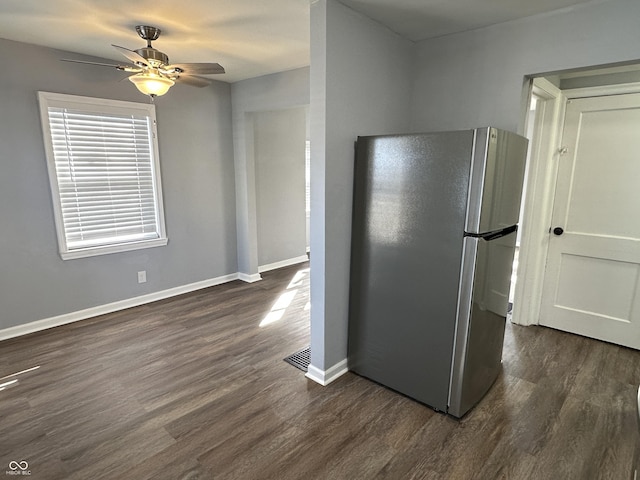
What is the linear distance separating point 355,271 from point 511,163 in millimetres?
1171

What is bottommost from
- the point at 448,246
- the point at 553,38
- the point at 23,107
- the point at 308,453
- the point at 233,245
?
the point at 308,453

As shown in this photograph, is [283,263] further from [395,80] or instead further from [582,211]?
[582,211]

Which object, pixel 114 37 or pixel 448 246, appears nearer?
pixel 448 246

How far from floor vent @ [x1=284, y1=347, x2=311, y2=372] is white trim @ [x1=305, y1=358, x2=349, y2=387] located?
4.2 inches

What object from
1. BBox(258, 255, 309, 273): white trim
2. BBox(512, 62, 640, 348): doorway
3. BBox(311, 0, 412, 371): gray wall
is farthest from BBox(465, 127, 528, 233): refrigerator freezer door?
BBox(258, 255, 309, 273): white trim

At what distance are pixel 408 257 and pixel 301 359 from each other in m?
1.23

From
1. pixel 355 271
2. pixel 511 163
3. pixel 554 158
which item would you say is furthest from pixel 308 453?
pixel 554 158

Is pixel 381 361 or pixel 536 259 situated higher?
pixel 536 259

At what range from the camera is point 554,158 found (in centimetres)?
310

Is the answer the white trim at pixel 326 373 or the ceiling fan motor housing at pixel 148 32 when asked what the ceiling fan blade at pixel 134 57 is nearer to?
the ceiling fan motor housing at pixel 148 32

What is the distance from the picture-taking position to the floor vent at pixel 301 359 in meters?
2.70

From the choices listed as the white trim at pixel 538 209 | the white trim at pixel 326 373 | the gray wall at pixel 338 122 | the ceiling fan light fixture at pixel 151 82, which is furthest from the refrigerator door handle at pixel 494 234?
the ceiling fan light fixture at pixel 151 82

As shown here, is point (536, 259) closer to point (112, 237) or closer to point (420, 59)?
point (420, 59)

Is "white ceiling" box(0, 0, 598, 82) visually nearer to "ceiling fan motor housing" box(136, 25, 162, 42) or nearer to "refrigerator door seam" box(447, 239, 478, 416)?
"ceiling fan motor housing" box(136, 25, 162, 42)
